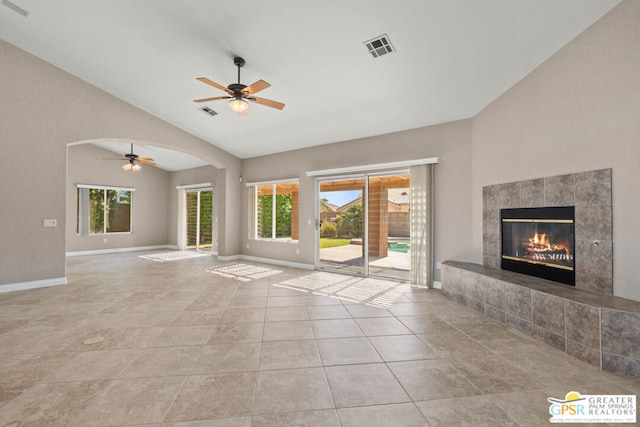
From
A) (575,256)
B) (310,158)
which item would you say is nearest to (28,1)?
(310,158)

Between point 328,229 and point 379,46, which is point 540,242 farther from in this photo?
point 328,229

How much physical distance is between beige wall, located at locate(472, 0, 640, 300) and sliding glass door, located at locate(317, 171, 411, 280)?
213cm

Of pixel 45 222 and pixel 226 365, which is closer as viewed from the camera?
pixel 226 365

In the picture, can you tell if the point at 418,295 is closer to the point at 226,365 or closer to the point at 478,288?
the point at 478,288

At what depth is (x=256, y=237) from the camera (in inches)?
305

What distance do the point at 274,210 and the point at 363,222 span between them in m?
2.76

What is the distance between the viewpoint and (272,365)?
2.24 m

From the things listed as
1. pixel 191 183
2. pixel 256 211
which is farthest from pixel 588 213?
pixel 191 183

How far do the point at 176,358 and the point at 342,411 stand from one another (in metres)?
1.55

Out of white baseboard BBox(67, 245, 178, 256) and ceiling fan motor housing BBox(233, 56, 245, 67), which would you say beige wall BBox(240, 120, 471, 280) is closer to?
ceiling fan motor housing BBox(233, 56, 245, 67)

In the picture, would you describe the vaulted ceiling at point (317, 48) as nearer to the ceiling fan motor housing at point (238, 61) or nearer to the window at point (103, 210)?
the ceiling fan motor housing at point (238, 61)

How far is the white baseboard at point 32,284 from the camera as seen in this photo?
14.1ft

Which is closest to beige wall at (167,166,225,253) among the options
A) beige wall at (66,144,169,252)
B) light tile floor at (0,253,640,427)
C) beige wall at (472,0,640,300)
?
beige wall at (66,144,169,252)

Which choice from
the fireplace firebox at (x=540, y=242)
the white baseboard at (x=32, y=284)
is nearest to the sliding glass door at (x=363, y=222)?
the fireplace firebox at (x=540, y=242)
